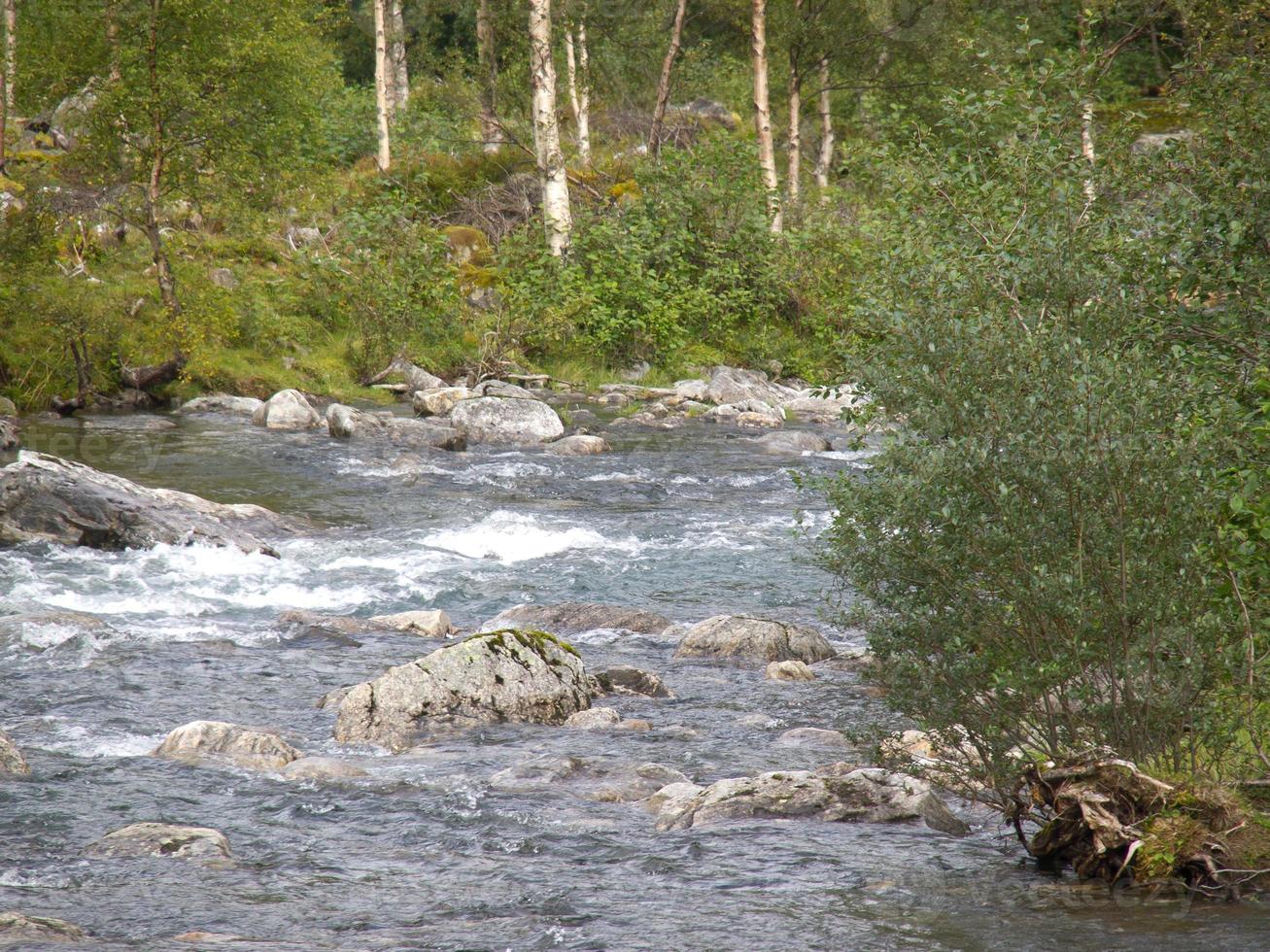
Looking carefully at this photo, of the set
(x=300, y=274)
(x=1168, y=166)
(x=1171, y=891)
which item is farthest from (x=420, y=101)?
(x=1171, y=891)

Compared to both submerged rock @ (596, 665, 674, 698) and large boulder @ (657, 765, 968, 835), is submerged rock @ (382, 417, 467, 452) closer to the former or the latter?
submerged rock @ (596, 665, 674, 698)

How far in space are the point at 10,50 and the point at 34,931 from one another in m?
29.5

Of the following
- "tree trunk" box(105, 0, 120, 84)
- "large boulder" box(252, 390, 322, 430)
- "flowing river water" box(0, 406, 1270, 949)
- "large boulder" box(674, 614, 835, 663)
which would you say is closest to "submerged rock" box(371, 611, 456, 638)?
"flowing river water" box(0, 406, 1270, 949)

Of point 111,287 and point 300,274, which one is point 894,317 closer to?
point 111,287

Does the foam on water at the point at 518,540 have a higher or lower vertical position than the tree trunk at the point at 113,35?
lower

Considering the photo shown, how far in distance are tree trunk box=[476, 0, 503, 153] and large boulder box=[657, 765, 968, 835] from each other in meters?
30.1

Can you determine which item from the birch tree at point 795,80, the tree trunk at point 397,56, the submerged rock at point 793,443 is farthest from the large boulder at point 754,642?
the tree trunk at point 397,56

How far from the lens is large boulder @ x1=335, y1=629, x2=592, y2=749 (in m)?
9.62

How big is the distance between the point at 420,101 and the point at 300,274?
17505 mm

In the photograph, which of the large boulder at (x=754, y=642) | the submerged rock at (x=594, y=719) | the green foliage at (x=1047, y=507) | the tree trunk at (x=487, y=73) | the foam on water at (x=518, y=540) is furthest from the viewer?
the tree trunk at (x=487, y=73)

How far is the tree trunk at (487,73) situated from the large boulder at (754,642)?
86.1 ft

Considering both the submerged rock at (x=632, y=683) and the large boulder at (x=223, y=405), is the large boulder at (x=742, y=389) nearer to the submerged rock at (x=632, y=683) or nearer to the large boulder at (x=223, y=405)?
the large boulder at (x=223, y=405)

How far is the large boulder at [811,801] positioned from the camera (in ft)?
26.1

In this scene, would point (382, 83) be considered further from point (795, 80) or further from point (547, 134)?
point (795, 80)
